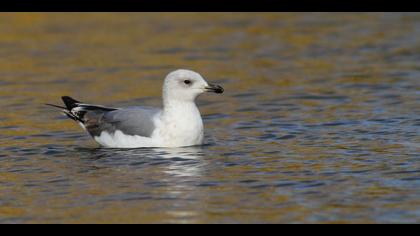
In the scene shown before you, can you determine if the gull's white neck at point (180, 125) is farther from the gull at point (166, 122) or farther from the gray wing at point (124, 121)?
the gray wing at point (124, 121)

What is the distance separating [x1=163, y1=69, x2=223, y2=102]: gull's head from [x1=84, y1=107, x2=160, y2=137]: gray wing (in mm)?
324

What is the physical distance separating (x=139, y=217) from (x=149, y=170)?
208 cm

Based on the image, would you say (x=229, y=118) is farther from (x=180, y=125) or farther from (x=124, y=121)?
(x=124, y=121)

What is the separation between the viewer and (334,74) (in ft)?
62.5

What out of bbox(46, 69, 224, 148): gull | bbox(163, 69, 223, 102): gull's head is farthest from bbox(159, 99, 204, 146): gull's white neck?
bbox(163, 69, 223, 102): gull's head

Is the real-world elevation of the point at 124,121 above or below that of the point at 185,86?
below

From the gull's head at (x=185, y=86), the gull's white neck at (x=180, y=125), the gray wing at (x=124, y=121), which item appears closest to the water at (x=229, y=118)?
the gull's white neck at (x=180, y=125)

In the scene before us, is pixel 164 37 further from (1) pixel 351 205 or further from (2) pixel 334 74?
(1) pixel 351 205

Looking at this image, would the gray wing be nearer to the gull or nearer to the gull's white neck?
the gull

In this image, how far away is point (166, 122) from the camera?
13711mm

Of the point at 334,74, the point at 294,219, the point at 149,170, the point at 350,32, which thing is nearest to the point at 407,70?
the point at 334,74

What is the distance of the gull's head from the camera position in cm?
1395

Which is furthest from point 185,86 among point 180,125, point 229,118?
point 229,118

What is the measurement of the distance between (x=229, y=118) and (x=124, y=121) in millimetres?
2376
